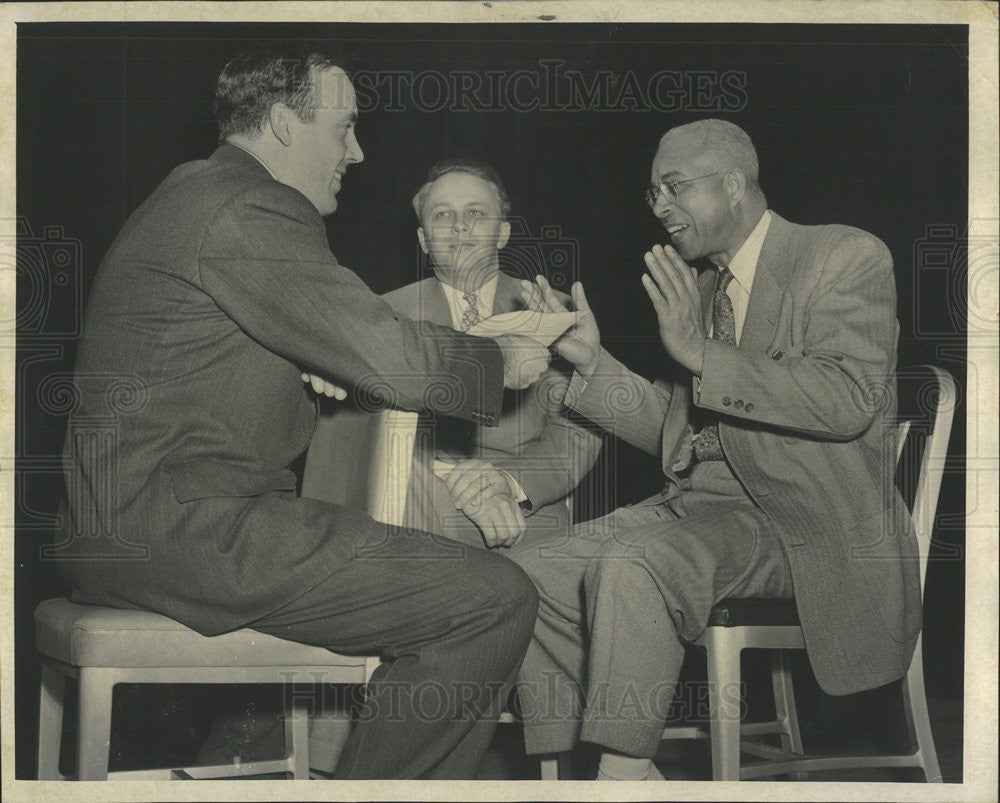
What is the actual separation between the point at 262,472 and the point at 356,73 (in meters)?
1.34

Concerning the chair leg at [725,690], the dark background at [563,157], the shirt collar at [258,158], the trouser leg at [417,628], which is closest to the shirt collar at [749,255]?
the dark background at [563,157]

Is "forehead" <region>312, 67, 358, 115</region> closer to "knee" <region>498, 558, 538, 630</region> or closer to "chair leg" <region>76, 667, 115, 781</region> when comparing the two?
"knee" <region>498, 558, 538, 630</region>

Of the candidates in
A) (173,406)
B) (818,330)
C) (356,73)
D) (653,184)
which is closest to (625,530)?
(818,330)

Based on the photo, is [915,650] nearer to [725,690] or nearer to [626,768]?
[725,690]

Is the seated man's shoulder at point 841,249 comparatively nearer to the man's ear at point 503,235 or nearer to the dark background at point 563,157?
the dark background at point 563,157

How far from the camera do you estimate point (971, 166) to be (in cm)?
352

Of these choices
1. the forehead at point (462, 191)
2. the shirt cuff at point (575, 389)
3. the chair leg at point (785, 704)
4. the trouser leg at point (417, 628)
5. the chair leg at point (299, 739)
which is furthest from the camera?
the chair leg at point (785, 704)

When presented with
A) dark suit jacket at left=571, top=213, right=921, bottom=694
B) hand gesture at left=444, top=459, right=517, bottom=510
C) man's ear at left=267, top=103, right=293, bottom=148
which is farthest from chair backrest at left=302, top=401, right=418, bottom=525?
dark suit jacket at left=571, top=213, right=921, bottom=694

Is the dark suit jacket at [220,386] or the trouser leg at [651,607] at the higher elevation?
the dark suit jacket at [220,386]

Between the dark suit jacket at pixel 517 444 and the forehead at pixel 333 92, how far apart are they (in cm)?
62

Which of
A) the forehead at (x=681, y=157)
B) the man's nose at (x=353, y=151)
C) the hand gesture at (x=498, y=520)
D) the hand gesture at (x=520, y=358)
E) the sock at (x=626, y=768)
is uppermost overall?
the forehead at (x=681, y=157)

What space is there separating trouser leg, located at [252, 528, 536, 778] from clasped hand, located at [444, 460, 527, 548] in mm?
666

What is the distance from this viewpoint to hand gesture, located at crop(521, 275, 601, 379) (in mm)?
3609

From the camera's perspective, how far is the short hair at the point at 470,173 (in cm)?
385
